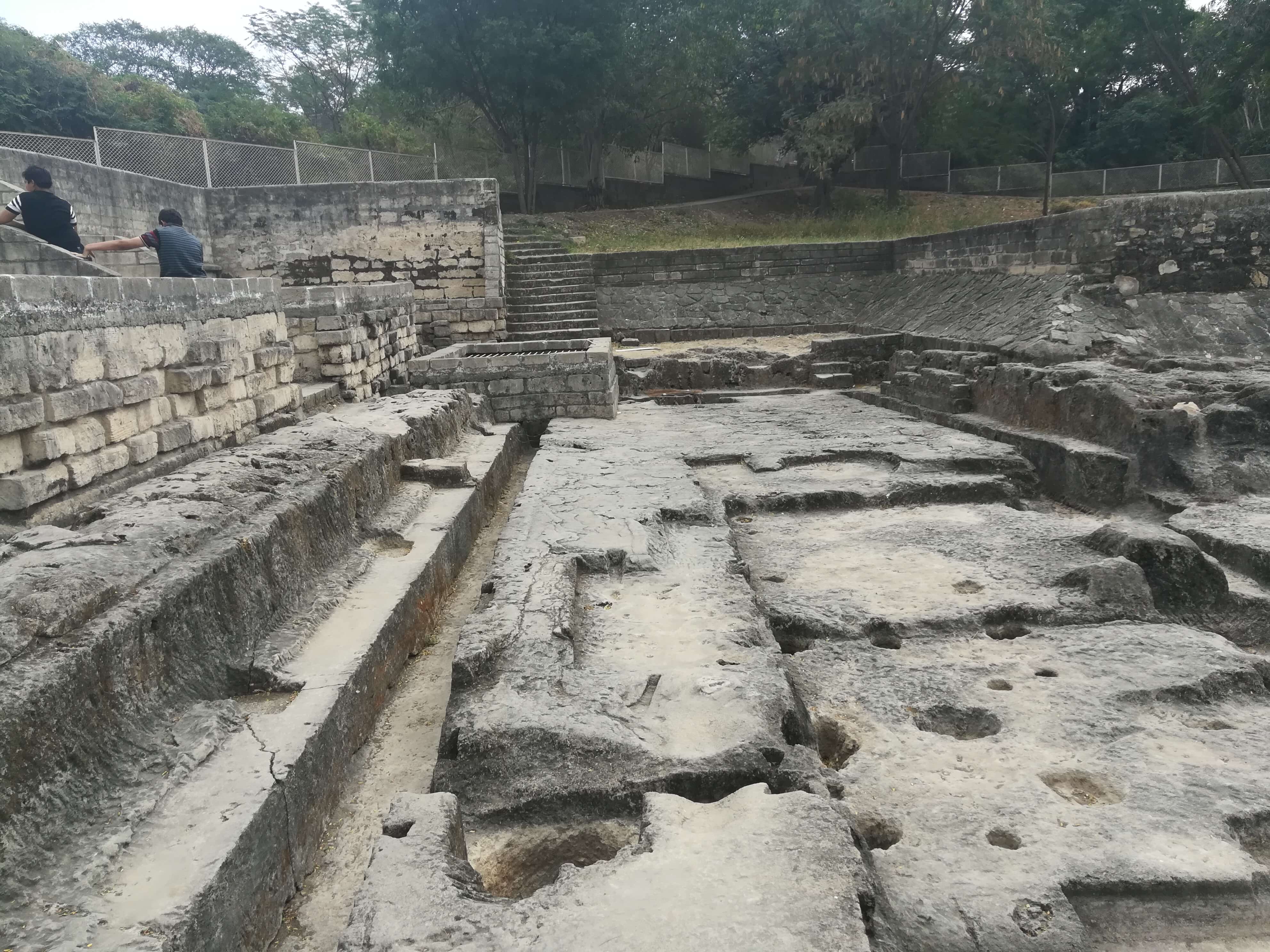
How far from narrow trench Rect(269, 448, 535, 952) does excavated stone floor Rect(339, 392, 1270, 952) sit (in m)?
0.38

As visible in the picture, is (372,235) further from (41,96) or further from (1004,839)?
(41,96)

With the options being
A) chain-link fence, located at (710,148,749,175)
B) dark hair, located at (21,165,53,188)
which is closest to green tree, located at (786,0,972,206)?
chain-link fence, located at (710,148,749,175)

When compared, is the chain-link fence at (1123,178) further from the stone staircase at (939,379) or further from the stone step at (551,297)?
the stone staircase at (939,379)

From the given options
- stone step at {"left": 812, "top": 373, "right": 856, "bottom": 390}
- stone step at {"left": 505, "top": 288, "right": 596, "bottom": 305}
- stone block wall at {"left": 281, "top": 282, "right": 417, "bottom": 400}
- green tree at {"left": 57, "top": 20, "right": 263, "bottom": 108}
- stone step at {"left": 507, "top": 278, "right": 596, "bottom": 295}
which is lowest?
stone step at {"left": 812, "top": 373, "right": 856, "bottom": 390}

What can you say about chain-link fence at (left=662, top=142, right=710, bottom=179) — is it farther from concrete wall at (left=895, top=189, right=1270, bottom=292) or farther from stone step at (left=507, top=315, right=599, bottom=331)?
concrete wall at (left=895, top=189, right=1270, bottom=292)

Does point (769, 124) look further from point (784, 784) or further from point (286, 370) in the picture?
point (784, 784)

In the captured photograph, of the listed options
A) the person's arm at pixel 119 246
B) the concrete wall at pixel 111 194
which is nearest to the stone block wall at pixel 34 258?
the person's arm at pixel 119 246

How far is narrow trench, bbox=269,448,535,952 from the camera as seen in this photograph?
2.37 metres

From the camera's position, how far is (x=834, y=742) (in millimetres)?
3049

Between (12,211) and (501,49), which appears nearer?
(12,211)

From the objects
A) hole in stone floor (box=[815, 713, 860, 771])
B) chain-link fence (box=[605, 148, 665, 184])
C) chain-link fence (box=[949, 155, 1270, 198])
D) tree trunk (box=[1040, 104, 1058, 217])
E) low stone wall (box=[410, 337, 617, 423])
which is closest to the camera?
hole in stone floor (box=[815, 713, 860, 771])

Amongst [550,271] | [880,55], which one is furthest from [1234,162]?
[550,271]

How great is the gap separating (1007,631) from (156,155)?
15506 millimetres

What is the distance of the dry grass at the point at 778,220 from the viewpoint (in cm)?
1716
